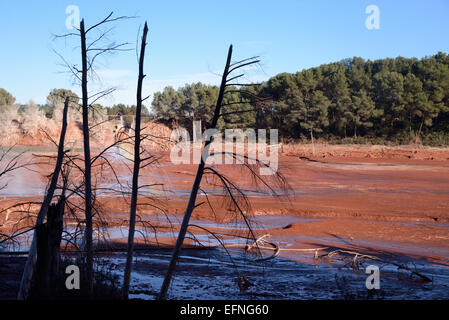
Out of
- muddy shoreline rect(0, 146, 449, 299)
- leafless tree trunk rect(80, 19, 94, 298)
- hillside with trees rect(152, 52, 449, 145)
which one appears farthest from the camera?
hillside with trees rect(152, 52, 449, 145)

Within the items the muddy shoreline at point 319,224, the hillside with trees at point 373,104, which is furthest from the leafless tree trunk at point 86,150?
the hillside with trees at point 373,104

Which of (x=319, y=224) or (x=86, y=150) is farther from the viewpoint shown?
(x=319, y=224)

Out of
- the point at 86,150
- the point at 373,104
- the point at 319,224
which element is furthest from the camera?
the point at 373,104

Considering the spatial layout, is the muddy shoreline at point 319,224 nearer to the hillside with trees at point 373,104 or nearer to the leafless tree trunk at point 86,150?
the leafless tree trunk at point 86,150

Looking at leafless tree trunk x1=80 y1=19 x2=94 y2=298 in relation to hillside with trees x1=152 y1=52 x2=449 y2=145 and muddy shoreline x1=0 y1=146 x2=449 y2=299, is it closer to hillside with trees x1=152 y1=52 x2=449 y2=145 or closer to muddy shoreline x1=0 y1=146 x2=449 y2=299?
muddy shoreline x1=0 y1=146 x2=449 y2=299

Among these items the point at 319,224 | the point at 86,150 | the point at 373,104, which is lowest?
the point at 319,224

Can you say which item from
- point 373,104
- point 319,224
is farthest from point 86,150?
point 373,104

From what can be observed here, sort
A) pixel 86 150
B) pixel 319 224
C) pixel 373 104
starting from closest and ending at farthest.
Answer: pixel 86 150 → pixel 319 224 → pixel 373 104

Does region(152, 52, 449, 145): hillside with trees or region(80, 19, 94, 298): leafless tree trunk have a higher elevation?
region(152, 52, 449, 145): hillside with trees

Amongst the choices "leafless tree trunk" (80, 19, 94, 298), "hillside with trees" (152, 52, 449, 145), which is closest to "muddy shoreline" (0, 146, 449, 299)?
"leafless tree trunk" (80, 19, 94, 298)

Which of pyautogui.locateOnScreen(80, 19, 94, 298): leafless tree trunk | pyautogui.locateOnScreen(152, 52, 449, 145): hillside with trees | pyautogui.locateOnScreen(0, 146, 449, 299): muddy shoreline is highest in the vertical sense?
pyautogui.locateOnScreen(152, 52, 449, 145): hillside with trees

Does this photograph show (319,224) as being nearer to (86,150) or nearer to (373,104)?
(86,150)

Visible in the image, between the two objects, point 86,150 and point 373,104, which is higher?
point 373,104
